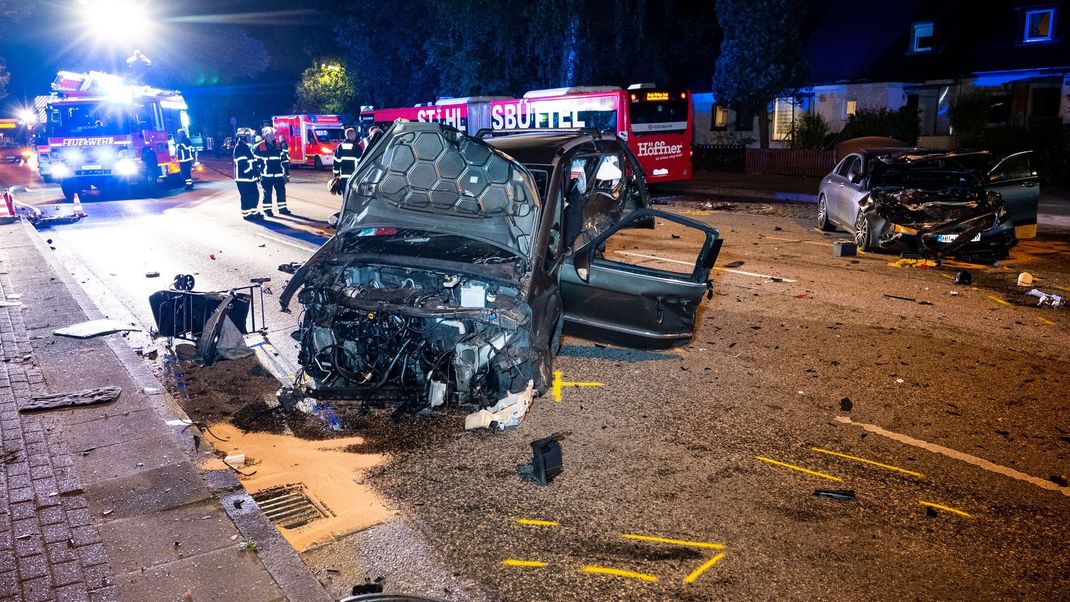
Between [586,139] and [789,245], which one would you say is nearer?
[586,139]

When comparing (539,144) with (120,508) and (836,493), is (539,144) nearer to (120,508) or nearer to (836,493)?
(836,493)

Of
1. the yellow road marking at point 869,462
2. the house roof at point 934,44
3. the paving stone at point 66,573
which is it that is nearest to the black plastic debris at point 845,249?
the yellow road marking at point 869,462

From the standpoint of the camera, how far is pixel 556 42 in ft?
107

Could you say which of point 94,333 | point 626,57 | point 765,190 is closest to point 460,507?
point 94,333

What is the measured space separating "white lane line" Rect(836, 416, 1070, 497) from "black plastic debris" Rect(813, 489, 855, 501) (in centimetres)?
101

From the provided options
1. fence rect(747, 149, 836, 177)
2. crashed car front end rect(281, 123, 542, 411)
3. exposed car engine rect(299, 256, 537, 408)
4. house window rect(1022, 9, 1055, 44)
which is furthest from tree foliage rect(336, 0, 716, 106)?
exposed car engine rect(299, 256, 537, 408)

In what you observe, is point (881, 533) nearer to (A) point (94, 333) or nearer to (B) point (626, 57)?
(A) point (94, 333)

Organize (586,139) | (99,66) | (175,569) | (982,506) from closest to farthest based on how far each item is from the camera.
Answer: (175,569) → (982,506) → (586,139) → (99,66)

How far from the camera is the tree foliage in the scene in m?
32.2

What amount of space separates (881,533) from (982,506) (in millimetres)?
777

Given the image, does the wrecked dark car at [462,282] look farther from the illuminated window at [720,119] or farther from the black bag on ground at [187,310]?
the illuminated window at [720,119]

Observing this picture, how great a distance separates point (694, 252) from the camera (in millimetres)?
13195

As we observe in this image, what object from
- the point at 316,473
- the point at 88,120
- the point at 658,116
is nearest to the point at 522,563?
the point at 316,473

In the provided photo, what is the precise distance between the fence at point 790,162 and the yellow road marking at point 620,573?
2635 cm
